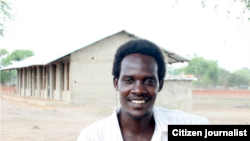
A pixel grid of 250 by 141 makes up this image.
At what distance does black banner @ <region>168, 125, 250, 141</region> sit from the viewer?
2.21 metres

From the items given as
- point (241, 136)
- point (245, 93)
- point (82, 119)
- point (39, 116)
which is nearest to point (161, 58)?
point (241, 136)

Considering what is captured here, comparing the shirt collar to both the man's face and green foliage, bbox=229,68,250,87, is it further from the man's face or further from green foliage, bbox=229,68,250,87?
green foliage, bbox=229,68,250,87

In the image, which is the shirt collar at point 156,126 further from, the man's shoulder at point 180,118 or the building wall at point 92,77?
the building wall at point 92,77

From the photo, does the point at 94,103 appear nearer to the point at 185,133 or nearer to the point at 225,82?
the point at 185,133

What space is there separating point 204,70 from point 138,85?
57411 millimetres

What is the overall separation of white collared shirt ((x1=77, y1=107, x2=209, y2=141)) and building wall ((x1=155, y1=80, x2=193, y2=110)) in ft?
53.2

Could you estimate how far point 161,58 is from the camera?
2.35 metres

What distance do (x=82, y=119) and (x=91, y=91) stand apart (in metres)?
5.66

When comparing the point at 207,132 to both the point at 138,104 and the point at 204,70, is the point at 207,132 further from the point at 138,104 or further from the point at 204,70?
the point at 204,70

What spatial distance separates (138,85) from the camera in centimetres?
216

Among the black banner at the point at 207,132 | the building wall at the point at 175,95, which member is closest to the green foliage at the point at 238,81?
the building wall at the point at 175,95

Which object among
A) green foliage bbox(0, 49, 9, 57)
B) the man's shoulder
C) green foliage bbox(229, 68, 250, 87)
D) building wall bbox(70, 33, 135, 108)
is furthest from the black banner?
green foliage bbox(0, 49, 9, 57)

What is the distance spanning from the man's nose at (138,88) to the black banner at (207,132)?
10.8 inches

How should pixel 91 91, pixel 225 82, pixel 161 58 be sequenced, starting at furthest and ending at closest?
pixel 225 82
pixel 91 91
pixel 161 58
